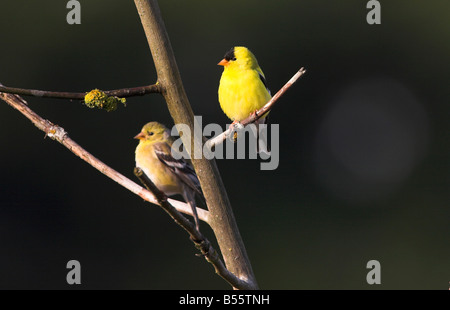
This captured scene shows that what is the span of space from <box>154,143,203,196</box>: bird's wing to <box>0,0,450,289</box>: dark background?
600 centimetres

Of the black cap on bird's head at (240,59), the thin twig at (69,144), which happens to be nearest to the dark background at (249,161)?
the black cap on bird's head at (240,59)

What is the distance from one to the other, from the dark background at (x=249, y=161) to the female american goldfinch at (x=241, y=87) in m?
5.34

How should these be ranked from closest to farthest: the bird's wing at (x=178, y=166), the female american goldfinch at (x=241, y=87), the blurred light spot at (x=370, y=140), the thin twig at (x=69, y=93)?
the thin twig at (x=69, y=93) < the bird's wing at (x=178, y=166) < the female american goldfinch at (x=241, y=87) < the blurred light spot at (x=370, y=140)

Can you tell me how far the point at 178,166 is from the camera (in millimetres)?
2545

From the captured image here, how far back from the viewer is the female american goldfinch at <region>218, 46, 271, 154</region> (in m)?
3.35

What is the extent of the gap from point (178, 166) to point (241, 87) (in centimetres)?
94

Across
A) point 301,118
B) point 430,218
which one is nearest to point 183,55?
point 301,118

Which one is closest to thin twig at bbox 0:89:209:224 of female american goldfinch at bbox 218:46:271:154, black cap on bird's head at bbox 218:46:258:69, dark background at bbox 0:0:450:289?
female american goldfinch at bbox 218:46:271:154

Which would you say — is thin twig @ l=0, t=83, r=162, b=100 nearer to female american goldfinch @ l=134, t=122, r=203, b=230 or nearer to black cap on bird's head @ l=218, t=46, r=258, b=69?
female american goldfinch @ l=134, t=122, r=203, b=230

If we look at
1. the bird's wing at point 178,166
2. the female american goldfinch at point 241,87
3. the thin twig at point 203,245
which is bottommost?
the thin twig at point 203,245

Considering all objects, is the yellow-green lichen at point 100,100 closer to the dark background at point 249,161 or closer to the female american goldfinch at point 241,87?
the female american goldfinch at point 241,87

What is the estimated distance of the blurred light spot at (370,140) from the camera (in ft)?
41.4

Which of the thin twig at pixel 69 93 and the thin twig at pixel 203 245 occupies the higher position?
the thin twig at pixel 69 93

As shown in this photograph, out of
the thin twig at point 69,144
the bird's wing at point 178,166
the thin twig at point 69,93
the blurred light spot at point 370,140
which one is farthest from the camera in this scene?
the blurred light spot at point 370,140
